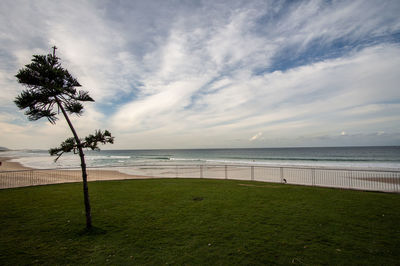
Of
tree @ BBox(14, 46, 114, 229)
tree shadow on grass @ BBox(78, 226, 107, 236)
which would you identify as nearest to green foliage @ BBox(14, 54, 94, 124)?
tree @ BBox(14, 46, 114, 229)

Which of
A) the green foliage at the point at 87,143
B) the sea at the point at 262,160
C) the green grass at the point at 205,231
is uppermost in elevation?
the green foliage at the point at 87,143

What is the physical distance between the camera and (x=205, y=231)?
5.90 meters

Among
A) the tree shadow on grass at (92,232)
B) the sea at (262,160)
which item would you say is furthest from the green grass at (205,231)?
the sea at (262,160)

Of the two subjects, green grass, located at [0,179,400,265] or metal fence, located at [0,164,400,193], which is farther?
metal fence, located at [0,164,400,193]

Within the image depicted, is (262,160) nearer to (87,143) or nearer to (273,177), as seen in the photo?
(273,177)

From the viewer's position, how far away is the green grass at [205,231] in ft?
14.7

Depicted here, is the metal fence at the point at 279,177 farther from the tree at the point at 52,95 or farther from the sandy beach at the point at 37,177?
the tree at the point at 52,95

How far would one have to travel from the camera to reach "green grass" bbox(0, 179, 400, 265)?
4.48 m

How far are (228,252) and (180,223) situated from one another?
2300mm

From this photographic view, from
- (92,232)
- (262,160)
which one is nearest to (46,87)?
(92,232)

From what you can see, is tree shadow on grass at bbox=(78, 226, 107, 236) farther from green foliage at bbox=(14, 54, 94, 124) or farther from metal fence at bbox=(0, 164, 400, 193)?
metal fence at bbox=(0, 164, 400, 193)

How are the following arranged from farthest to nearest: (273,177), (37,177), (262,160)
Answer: (262,160), (37,177), (273,177)

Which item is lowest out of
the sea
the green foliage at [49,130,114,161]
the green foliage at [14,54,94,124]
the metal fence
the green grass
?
the sea

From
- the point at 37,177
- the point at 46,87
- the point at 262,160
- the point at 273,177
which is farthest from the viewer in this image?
the point at 262,160
